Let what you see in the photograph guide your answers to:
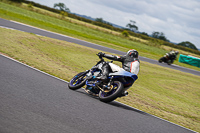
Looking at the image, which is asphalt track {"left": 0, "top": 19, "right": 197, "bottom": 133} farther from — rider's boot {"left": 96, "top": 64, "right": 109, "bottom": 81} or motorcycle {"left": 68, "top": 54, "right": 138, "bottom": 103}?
rider's boot {"left": 96, "top": 64, "right": 109, "bottom": 81}

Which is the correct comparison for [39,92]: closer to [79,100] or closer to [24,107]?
[79,100]

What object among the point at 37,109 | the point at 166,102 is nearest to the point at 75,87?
the point at 37,109

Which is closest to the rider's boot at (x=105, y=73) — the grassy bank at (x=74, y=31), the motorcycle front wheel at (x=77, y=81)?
the motorcycle front wheel at (x=77, y=81)

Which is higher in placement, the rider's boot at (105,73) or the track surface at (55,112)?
the rider's boot at (105,73)

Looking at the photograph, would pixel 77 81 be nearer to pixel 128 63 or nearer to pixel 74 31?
pixel 128 63

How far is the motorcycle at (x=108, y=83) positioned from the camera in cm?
696

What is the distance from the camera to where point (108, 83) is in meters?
7.09

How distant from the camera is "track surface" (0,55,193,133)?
4500mm

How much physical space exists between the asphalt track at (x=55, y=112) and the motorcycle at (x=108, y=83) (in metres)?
0.24

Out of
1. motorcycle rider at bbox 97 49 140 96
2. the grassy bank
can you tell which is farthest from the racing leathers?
the grassy bank

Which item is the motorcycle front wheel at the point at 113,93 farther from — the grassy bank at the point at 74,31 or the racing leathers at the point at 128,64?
the grassy bank at the point at 74,31

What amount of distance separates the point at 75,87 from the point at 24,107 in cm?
281

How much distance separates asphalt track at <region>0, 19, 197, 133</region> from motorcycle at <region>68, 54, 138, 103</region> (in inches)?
9.5

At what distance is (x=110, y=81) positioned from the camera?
7.12 m
